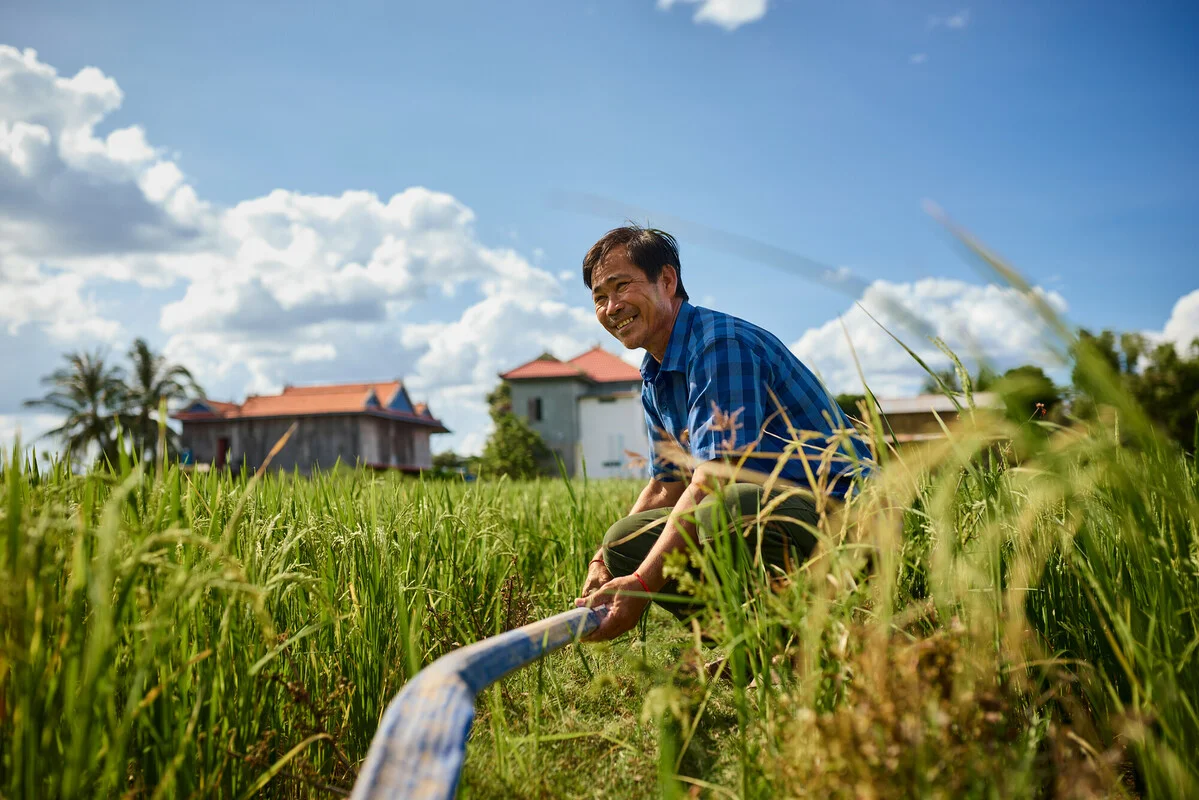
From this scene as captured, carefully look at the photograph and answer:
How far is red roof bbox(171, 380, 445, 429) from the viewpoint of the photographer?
37.0 meters

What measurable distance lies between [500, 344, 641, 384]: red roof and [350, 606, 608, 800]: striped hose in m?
39.6

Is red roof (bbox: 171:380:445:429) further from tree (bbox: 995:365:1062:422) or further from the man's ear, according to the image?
tree (bbox: 995:365:1062:422)

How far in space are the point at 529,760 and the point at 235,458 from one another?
1549 inches

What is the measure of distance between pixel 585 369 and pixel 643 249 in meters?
41.5

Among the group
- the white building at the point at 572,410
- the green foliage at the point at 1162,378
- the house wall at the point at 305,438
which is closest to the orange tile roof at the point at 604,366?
the white building at the point at 572,410

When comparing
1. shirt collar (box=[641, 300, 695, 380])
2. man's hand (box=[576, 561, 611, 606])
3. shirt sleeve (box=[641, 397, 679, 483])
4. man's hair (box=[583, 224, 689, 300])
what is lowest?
man's hand (box=[576, 561, 611, 606])

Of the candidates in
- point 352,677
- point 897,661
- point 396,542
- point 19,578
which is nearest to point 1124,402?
point 897,661

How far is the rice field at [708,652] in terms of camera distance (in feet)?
3.40

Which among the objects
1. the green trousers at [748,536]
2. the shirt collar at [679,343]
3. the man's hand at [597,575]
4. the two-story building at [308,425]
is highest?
the two-story building at [308,425]

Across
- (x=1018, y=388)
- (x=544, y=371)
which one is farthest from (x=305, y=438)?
(x=1018, y=388)

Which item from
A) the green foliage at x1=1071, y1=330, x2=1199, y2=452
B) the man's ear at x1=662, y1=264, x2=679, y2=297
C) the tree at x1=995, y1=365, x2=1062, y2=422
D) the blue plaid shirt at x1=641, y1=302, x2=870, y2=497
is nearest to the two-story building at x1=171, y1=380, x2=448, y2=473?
the green foliage at x1=1071, y1=330, x2=1199, y2=452

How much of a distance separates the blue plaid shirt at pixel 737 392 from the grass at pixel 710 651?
16.2 inches

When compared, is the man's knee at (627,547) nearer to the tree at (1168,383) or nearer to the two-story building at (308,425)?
the tree at (1168,383)

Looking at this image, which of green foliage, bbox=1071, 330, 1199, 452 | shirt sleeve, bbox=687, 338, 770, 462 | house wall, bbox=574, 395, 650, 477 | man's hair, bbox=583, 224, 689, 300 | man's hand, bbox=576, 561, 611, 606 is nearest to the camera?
shirt sleeve, bbox=687, 338, 770, 462
